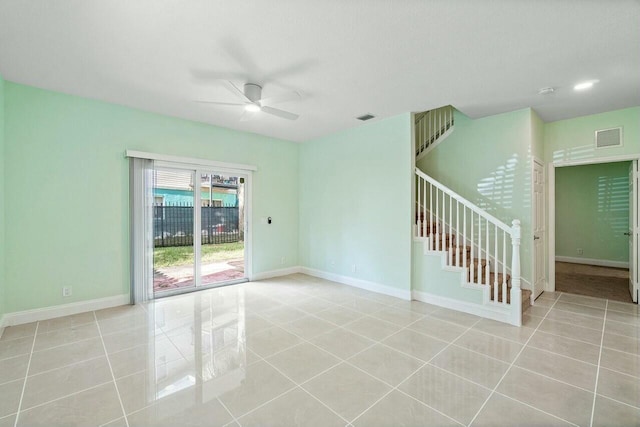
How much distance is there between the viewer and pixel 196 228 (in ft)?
15.4

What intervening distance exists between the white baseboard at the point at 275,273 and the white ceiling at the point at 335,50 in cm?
324

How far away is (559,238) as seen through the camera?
7191mm

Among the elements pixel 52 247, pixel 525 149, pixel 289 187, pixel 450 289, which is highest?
pixel 525 149

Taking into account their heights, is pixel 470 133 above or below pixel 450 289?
above

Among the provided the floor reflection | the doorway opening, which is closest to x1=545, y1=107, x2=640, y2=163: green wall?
the doorway opening

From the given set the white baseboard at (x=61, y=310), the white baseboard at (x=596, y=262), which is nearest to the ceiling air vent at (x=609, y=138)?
the white baseboard at (x=596, y=262)

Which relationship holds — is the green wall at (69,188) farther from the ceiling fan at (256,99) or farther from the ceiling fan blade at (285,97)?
the ceiling fan blade at (285,97)

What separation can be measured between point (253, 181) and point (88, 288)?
2.98 meters

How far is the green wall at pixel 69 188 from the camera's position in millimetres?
3264

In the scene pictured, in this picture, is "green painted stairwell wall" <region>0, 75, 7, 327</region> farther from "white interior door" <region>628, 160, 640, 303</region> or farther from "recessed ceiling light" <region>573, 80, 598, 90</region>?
"white interior door" <region>628, 160, 640, 303</region>

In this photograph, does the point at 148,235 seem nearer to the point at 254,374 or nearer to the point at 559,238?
the point at 254,374

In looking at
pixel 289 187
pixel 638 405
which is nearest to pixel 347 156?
pixel 289 187

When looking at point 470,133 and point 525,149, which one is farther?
point 470,133

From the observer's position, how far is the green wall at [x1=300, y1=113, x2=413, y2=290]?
170 inches
